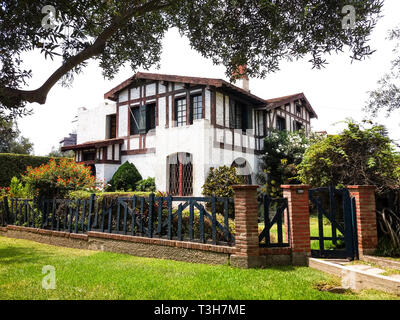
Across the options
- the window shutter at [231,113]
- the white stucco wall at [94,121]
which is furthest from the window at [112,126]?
the window shutter at [231,113]

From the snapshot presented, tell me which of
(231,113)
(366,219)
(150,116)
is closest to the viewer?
(366,219)

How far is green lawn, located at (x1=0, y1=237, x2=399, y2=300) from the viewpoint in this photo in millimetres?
4012

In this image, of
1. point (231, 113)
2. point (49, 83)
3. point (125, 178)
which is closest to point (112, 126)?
point (125, 178)

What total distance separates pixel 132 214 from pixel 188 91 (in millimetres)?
8583

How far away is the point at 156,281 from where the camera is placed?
15.4 feet

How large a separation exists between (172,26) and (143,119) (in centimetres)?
823

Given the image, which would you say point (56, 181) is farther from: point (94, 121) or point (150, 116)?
point (94, 121)

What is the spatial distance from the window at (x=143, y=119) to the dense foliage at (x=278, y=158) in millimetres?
6365

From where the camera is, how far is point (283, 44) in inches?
271

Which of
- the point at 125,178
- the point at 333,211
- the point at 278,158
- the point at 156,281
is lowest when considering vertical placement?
the point at 156,281

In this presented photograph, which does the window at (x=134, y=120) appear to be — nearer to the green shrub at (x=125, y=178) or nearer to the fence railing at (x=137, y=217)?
the green shrub at (x=125, y=178)

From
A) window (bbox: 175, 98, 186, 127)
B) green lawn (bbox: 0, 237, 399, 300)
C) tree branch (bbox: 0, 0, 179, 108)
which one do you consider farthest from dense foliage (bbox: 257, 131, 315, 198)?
tree branch (bbox: 0, 0, 179, 108)

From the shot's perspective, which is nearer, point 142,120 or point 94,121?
point 142,120

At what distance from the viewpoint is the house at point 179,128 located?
44.0 feet
